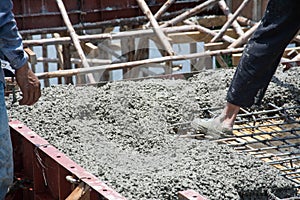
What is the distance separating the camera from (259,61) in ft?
20.9

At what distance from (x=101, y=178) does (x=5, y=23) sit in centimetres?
155

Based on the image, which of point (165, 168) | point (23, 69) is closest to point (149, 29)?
point (165, 168)

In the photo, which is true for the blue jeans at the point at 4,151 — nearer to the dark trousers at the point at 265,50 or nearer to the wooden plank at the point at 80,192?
the wooden plank at the point at 80,192

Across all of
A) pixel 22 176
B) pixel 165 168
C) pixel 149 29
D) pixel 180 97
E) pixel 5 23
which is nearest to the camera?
pixel 5 23

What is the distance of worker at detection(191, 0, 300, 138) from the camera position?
622 cm

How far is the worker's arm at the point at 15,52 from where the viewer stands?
14.0ft

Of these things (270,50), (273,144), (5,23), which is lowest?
(273,144)

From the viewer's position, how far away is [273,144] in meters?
6.66

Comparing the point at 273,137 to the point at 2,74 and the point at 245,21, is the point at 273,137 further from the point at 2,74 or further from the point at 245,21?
the point at 245,21

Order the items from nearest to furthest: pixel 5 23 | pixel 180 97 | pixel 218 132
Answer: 1. pixel 5 23
2. pixel 218 132
3. pixel 180 97

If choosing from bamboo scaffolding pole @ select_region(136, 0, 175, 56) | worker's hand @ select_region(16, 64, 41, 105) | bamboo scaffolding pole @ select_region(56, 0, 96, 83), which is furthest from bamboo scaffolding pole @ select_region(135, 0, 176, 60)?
worker's hand @ select_region(16, 64, 41, 105)

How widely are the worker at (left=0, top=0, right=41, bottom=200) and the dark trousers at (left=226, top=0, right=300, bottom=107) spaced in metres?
2.28

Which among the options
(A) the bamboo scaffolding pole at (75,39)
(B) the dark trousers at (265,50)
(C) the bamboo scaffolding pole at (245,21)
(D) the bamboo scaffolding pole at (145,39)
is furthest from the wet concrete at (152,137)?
(C) the bamboo scaffolding pole at (245,21)

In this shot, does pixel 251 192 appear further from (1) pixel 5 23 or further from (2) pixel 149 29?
(2) pixel 149 29
